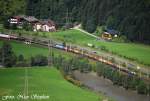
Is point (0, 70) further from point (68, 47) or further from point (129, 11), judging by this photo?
point (129, 11)

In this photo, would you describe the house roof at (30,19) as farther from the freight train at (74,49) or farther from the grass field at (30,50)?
the grass field at (30,50)

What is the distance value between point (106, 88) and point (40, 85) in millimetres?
3497

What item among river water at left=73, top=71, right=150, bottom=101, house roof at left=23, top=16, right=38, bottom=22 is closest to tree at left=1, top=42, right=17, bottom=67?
river water at left=73, top=71, right=150, bottom=101

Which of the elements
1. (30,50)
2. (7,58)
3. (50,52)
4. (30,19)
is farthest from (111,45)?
(7,58)

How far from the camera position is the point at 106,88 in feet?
78.3

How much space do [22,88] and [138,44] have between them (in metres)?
16.5

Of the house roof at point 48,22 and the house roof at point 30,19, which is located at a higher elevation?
the house roof at point 30,19

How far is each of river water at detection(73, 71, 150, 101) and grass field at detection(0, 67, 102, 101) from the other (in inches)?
52.1

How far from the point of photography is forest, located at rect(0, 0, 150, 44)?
1491 inches

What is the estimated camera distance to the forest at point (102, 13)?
37875 mm

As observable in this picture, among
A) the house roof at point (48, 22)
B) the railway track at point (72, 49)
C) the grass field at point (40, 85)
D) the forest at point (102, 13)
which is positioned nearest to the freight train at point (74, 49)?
the railway track at point (72, 49)

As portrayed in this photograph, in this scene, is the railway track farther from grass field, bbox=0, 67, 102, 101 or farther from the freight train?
Result: grass field, bbox=0, 67, 102, 101

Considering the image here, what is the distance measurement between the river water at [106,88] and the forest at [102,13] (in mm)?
10456

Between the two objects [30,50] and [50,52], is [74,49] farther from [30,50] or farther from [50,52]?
[30,50]
